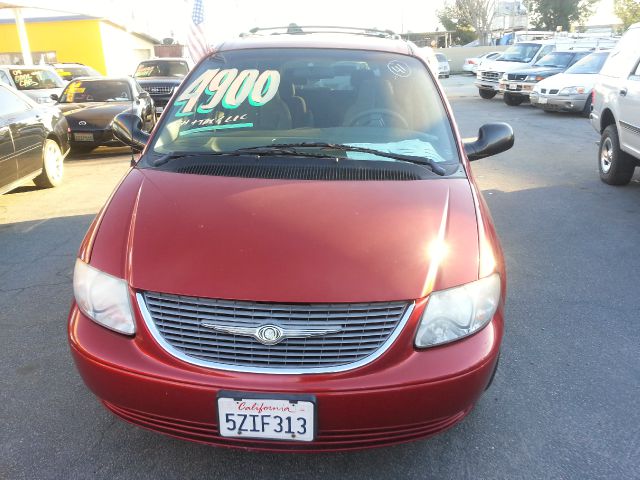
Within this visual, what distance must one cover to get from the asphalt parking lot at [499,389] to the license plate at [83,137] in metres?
4.03

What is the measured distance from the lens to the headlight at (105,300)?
2.11 m

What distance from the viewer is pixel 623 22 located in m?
40.3

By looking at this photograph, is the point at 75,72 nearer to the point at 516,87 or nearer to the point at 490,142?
the point at 516,87

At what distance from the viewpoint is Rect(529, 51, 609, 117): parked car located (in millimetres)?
14031

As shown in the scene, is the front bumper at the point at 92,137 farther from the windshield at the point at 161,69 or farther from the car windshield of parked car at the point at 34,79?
the windshield at the point at 161,69

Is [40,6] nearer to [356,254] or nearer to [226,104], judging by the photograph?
[226,104]

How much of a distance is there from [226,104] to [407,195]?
4.29 ft

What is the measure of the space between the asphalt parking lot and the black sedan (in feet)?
13.3

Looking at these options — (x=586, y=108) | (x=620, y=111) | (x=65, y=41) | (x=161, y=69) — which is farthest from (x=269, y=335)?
(x=65, y=41)

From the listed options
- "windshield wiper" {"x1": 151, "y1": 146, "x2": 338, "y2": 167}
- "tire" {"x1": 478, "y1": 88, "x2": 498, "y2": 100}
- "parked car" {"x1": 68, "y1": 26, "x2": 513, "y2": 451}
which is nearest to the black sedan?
"windshield wiper" {"x1": 151, "y1": 146, "x2": 338, "y2": 167}

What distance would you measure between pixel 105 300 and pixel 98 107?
29.3 ft

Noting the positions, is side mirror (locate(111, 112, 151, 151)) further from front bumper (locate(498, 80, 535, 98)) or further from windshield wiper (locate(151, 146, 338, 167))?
front bumper (locate(498, 80, 535, 98))

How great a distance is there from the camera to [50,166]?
24.3 ft

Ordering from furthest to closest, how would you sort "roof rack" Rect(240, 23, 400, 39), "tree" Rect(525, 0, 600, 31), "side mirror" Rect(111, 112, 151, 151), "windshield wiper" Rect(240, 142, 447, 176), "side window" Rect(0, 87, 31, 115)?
1. "tree" Rect(525, 0, 600, 31)
2. "side window" Rect(0, 87, 31, 115)
3. "roof rack" Rect(240, 23, 400, 39)
4. "side mirror" Rect(111, 112, 151, 151)
5. "windshield wiper" Rect(240, 142, 447, 176)
